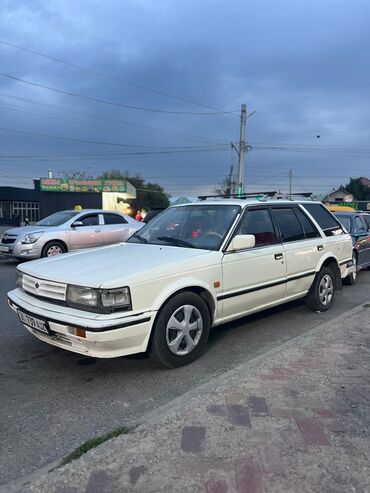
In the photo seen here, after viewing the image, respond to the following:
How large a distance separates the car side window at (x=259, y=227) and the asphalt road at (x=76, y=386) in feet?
3.83

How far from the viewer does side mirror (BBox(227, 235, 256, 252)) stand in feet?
14.4

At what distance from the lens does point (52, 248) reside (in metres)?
11.2

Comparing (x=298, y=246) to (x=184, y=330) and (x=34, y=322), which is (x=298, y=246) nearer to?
(x=184, y=330)

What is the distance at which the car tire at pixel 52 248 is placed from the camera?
11047 millimetres

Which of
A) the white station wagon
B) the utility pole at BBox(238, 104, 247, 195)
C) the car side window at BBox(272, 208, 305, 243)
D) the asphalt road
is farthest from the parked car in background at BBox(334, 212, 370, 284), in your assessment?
the utility pole at BBox(238, 104, 247, 195)

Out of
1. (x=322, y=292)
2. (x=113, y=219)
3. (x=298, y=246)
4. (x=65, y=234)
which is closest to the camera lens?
(x=298, y=246)

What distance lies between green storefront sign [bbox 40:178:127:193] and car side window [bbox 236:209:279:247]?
1466 inches

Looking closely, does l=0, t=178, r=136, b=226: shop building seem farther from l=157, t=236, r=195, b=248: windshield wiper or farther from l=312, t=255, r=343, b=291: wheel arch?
l=157, t=236, r=195, b=248: windshield wiper

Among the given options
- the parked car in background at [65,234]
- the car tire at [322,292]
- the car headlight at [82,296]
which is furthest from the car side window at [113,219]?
the car headlight at [82,296]

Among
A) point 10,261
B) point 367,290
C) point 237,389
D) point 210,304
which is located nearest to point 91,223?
point 10,261

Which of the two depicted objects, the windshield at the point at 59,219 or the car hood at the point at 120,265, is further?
the windshield at the point at 59,219

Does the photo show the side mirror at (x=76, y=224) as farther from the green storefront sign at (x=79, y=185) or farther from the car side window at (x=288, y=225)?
the green storefront sign at (x=79, y=185)

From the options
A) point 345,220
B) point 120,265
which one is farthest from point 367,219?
point 120,265

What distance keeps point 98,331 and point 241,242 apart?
1.81 metres
